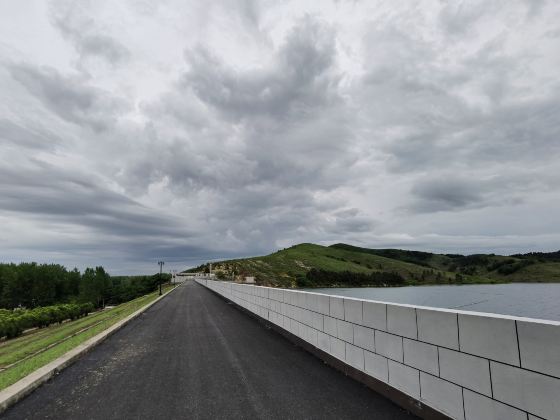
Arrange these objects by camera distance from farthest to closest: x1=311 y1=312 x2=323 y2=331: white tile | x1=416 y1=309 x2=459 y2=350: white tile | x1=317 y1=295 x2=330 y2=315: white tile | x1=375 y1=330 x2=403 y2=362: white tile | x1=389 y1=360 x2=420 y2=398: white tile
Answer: x1=311 y1=312 x2=323 y2=331: white tile
x1=317 y1=295 x2=330 y2=315: white tile
x1=375 y1=330 x2=403 y2=362: white tile
x1=389 y1=360 x2=420 y2=398: white tile
x1=416 y1=309 x2=459 y2=350: white tile

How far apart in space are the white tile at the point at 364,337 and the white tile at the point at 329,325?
3.30 ft

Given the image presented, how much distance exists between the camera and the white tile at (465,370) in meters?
3.94

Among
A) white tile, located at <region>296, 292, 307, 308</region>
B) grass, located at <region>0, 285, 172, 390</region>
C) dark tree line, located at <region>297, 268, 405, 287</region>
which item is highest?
white tile, located at <region>296, 292, 307, 308</region>

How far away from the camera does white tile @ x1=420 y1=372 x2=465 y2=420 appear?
14.1 ft

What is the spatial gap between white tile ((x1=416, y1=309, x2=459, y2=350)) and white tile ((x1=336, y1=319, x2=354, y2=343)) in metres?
2.12

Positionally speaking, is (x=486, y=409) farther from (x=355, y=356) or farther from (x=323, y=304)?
(x=323, y=304)

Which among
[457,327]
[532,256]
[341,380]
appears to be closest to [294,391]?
[341,380]

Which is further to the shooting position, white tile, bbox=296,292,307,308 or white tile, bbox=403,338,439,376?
white tile, bbox=296,292,307,308

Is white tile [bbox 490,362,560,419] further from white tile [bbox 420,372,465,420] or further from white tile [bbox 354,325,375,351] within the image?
white tile [bbox 354,325,375,351]


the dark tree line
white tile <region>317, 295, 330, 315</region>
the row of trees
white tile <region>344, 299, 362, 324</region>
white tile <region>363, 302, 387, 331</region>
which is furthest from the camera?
the dark tree line

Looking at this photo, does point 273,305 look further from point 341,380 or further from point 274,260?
point 274,260

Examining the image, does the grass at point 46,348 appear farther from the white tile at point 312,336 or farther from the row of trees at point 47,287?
the row of trees at point 47,287

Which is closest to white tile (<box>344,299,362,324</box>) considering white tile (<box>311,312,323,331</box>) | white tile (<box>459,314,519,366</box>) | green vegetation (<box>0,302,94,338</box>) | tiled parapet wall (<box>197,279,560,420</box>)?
tiled parapet wall (<box>197,279,560,420</box>)

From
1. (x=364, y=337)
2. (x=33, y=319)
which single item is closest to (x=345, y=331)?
(x=364, y=337)
